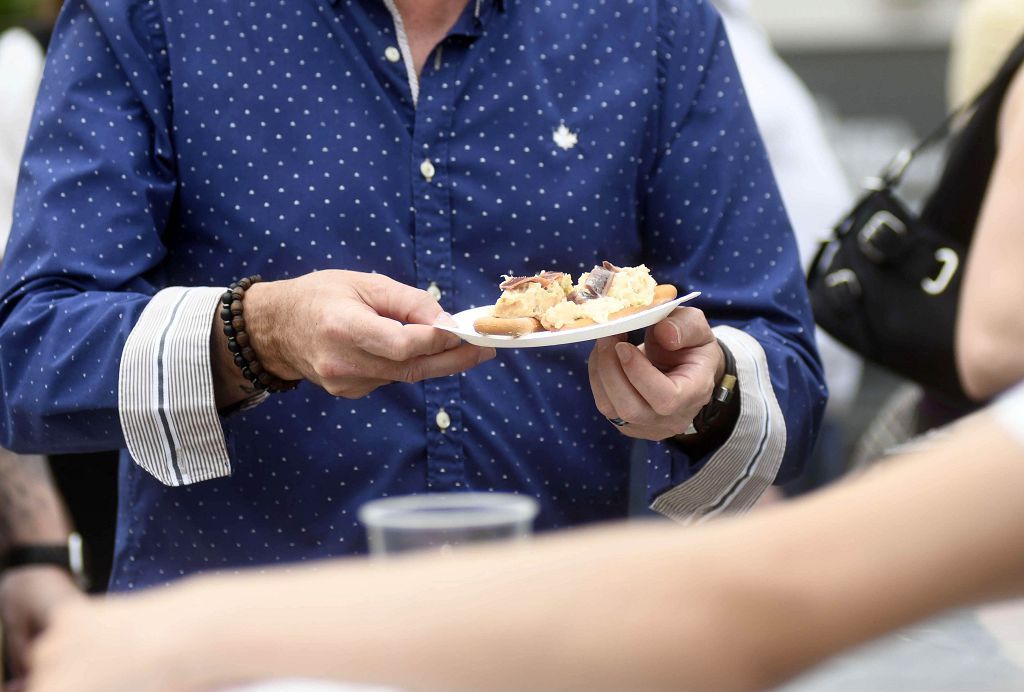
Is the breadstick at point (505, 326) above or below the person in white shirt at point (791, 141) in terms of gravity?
above

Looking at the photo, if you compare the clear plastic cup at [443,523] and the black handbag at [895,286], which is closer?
the clear plastic cup at [443,523]

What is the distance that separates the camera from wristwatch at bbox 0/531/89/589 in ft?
7.64

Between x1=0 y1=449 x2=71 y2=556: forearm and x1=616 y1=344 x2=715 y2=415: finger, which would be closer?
x1=616 y1=344 x2=715 y2=415: finger

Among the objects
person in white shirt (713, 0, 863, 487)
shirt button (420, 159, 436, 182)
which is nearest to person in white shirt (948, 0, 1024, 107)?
person in white shirt (713, 0, 863, 487)

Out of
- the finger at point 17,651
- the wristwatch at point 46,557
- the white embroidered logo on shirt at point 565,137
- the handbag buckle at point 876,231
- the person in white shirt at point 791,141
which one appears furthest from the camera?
the person in white shirt at point 791,141

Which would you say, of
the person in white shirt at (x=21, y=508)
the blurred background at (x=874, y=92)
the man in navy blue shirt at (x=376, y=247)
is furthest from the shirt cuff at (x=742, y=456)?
the blurred background at (x=874, y=92)

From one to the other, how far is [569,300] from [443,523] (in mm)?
740

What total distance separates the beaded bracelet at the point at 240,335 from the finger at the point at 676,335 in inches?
20.6

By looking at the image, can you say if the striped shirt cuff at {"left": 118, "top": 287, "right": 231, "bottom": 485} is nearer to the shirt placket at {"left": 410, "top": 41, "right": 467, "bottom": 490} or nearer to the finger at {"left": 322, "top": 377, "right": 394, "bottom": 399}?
Result: the finger at {"left": 322, "top": 377, "right": 394, "bottom": 399}

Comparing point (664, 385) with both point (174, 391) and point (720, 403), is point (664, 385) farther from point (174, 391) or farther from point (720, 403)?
point (174, 391)

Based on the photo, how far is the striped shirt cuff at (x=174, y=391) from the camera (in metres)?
1.53

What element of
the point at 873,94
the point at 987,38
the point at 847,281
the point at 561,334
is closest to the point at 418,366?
the point at 561,334

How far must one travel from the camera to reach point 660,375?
1534mm

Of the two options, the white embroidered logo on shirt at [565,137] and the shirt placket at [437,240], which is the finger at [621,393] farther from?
the white embroidered logo on shirt at [565,137]
